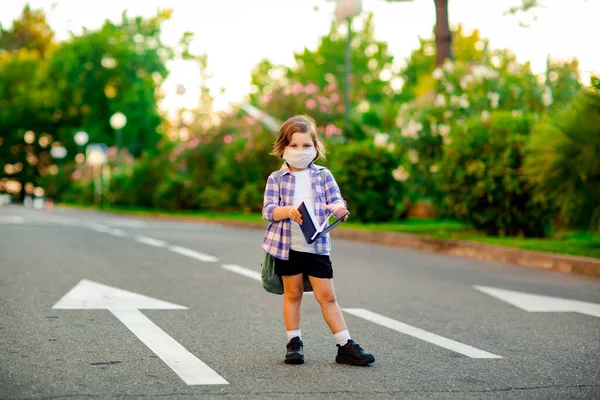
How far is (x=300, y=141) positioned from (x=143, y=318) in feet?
7.29

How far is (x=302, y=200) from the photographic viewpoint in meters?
4.95

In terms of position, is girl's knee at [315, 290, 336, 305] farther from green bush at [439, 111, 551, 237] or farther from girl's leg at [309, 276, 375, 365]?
green bush at [439, 111, 551, 237]

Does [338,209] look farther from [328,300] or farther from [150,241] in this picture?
[150,241]

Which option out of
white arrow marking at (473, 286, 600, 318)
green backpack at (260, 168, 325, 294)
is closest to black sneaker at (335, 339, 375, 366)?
green backpack at (260, 168, 325, 294)

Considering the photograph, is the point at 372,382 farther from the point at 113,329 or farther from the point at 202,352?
the point at 113,329

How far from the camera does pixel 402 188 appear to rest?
19922 millimetres

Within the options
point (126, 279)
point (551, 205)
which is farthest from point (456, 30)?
point (126, 279)

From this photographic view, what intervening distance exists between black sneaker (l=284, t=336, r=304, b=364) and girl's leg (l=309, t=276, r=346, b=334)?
0.20 meters

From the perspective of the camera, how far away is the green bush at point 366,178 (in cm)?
1930

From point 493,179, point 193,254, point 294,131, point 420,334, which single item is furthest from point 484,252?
point 294,131

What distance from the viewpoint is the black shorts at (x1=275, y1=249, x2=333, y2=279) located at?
4.91 meters

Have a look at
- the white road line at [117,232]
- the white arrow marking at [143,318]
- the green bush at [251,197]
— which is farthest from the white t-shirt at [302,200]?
the green bush at [251,197]

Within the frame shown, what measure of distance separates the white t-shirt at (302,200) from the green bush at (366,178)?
14262 mm

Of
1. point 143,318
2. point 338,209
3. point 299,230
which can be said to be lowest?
point 143,318
